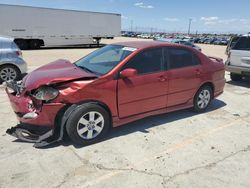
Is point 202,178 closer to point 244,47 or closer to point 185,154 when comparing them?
point 185,154

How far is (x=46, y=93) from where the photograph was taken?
3.52 metres

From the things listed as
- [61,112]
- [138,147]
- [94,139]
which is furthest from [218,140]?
[61,112]

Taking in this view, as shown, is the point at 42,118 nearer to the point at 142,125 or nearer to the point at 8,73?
the point at 142,125

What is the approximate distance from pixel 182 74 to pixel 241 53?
430 centimetres

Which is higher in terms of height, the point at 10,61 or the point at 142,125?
the point at 10,61

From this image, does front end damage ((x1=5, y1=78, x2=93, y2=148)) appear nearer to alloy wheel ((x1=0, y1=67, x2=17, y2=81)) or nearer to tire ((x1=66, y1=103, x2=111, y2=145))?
tire ((x1=66, y1=103, x2=111, y2=145))

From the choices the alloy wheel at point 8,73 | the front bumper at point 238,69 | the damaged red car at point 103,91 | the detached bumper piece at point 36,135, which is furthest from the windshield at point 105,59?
the front bumper at point 238,69

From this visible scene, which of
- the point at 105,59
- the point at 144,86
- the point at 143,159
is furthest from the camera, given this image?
the point at 105,59

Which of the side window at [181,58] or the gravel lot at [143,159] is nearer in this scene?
the gravel lot at [143,159]

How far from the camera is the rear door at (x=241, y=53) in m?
7.88

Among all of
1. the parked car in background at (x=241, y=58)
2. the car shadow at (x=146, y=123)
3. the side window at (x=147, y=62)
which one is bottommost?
the car shadow at (x=146, y=123)

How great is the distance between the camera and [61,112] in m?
3.61

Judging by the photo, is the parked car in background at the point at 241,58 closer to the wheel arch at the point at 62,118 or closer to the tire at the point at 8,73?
the wheel arch at the point at 62,118

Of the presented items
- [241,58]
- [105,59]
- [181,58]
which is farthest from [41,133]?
[241,58]
